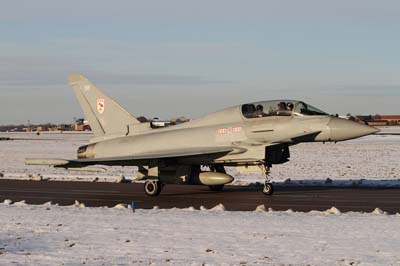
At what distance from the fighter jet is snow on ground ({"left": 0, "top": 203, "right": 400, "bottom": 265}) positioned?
4708mm

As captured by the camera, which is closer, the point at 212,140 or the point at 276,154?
the point at 276,154

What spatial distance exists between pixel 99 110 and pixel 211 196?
5.56 meters

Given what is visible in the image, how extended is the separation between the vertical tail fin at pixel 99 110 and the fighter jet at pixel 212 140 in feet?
0.12

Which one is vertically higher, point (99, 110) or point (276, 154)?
point (99, 110)

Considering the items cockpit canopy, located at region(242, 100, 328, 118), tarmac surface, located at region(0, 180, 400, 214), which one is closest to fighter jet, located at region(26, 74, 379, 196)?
cockpit canopy, located at region(242, 100, 328, 118)

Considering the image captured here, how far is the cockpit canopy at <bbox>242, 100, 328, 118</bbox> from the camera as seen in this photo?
1867 cm

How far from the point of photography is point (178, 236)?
1062 cm

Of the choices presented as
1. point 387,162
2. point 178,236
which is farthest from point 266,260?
point 387,162

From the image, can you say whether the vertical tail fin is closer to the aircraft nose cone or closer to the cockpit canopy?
the cockpit canopy

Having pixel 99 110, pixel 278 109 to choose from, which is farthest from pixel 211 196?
pixel 99 110

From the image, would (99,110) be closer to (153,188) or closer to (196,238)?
(153,188)

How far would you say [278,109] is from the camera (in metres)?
18.9

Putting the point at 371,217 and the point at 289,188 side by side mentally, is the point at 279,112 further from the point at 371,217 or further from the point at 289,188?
the point at 371,217

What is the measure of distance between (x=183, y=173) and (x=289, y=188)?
4.19 meters
